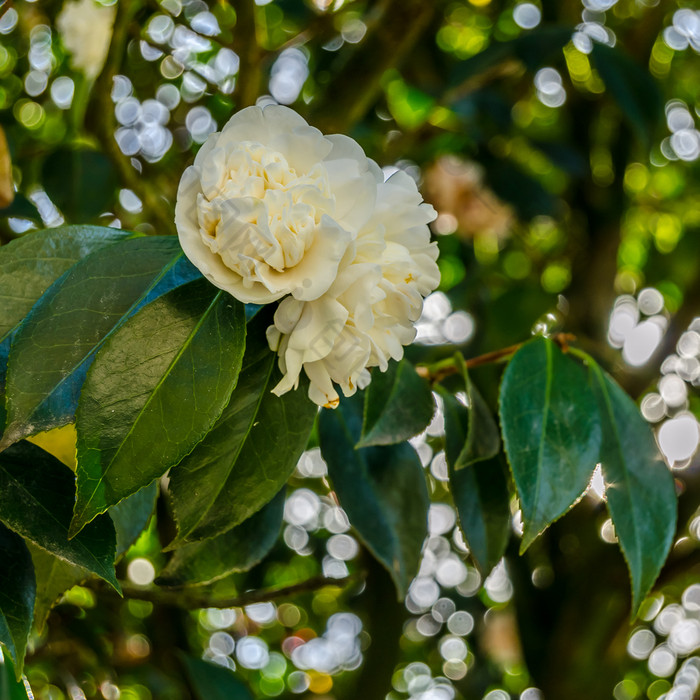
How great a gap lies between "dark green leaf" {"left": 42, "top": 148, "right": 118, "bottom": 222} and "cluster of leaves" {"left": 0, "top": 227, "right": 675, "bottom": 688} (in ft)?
2.17

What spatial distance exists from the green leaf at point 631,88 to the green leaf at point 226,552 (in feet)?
3.00

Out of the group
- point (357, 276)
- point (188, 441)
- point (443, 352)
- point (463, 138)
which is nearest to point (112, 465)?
point (188, 441)

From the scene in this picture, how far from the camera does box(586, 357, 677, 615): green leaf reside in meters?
0.55

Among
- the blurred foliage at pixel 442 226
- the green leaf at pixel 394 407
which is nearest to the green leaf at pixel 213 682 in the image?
the blurred foliage at pixel 442 226

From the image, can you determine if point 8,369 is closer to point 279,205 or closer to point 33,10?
point 279,205

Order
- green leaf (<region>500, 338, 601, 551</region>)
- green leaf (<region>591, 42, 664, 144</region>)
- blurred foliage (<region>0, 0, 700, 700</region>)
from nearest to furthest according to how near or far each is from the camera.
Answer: green leaf (<region>500, 338, 601, 551</region>), blurred foliage (<region>0, 0, 700, 700</region>), green leaf (<region>591, 42, 664, 144</region>)

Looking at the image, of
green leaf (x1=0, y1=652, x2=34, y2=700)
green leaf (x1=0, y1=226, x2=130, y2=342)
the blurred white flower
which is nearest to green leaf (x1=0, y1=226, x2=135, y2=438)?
green leaf (x1=0, y1=226, x2=130, y2=342)

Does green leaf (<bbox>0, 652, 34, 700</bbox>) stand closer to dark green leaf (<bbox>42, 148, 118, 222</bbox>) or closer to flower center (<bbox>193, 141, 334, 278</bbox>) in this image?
flower center (<bbox>193, 141, 334, 278</bbox>)

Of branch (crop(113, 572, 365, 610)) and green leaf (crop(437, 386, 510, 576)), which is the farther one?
branch (crop(113, 572, 365, 610))

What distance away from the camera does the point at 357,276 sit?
16.5 inches

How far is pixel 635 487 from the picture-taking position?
1.89 feet

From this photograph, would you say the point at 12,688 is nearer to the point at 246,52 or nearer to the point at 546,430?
the point at 546,430

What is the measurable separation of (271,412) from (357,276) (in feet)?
0.35

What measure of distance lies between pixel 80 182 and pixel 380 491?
2.31 ft
